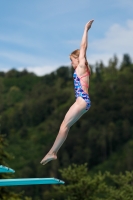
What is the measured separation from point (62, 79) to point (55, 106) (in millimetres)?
A: 14345

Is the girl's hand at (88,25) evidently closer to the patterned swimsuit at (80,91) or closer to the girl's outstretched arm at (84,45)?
the girl's outstretched arm at (84,45)

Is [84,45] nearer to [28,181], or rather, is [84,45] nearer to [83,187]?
[28,181]

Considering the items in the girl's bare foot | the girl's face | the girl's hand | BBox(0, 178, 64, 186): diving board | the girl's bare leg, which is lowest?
BBox(0, 178, 64, 186): diving board

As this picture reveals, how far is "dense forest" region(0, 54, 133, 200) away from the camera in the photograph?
4584 inches

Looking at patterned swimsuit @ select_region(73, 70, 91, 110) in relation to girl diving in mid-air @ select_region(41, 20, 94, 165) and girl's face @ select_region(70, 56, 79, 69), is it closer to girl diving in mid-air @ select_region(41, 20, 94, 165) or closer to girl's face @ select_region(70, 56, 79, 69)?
girl diving in mid-air @ select_region(41, 20, 94, 165)

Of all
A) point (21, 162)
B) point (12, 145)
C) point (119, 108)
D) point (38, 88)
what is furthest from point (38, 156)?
point (38, 88)

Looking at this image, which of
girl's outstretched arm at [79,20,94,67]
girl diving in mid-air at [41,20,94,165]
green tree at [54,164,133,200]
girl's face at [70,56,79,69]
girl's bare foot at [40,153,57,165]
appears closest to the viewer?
→ girl's bare foot at [40,153,57,165]

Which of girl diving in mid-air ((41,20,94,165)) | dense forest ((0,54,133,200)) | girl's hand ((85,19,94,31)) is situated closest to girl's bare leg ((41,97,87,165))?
girl diving in mid-air ((41,20,94,165))

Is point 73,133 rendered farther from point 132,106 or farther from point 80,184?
point 80,184

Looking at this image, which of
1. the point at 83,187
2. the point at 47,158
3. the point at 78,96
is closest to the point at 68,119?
the point at 78,96

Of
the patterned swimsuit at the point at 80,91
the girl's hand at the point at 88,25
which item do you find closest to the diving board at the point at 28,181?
the patterned swimsuit at the point at 80,91

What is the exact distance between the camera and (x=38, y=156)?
409ft

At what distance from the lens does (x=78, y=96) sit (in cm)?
770

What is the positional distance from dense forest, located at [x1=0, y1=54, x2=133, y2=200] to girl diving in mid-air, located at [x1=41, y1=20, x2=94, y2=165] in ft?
292
